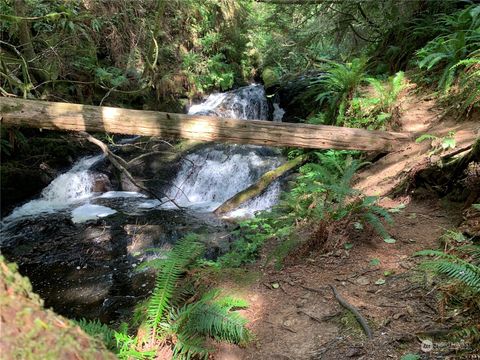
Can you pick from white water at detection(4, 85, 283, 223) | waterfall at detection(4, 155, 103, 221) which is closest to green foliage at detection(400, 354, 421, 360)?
white water at detection(4, 85, 283, 223)

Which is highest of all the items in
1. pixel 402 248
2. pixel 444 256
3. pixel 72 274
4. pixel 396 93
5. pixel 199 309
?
pixel 396 93

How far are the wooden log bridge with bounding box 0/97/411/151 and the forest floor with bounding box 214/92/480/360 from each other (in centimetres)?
133

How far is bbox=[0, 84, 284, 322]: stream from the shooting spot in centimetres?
539

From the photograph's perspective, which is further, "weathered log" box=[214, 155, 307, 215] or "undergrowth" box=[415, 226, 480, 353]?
"weathered log" box=[214, 155, 307, 215]

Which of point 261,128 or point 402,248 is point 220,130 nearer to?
point 261,128

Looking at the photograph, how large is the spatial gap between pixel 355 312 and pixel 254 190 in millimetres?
5171

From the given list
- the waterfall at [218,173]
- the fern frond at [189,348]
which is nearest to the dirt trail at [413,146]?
the waterfall at [218,173]

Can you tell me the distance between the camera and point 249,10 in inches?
684

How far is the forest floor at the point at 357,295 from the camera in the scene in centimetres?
243

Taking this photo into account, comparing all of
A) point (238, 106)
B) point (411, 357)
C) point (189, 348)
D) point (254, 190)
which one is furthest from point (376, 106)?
point (238, 106)

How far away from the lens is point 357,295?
9.73ft

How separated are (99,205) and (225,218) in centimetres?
336

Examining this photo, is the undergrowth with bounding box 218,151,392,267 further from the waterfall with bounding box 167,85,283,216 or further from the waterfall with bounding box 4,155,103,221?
the waterfall with bounding box 4,155,103,221

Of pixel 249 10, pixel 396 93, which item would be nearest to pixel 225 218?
pixel 396 93
